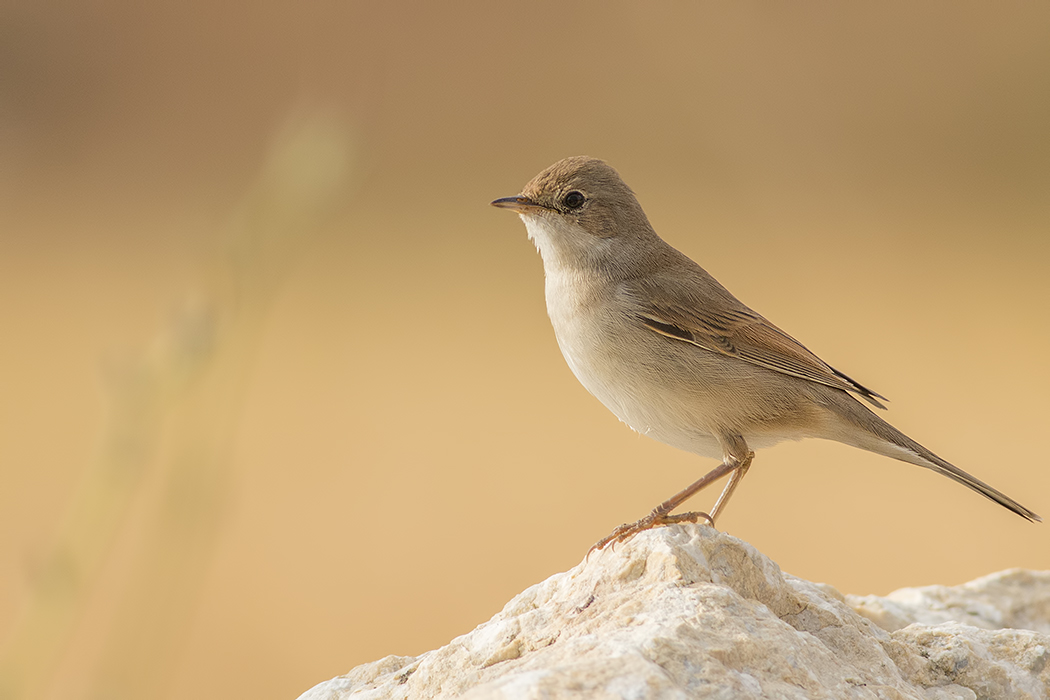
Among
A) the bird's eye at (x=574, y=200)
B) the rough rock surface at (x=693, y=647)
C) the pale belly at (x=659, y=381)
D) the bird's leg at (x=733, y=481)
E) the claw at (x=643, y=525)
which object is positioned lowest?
the rough rock surface at (x=693, y=647)

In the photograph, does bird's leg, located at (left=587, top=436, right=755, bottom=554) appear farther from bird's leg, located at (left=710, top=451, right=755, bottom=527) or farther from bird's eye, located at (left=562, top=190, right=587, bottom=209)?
bird's eye, located at (left=562, top=190, right=587, bottom=209)

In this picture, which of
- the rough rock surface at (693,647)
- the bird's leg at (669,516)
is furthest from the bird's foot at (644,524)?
the rough rock surface at (693,647)

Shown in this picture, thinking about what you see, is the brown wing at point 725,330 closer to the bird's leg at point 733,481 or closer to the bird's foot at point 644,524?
the bird's leg at point 733,481

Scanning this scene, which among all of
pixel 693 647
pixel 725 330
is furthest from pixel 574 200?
pixel 693 647

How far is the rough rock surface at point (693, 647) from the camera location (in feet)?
4.67

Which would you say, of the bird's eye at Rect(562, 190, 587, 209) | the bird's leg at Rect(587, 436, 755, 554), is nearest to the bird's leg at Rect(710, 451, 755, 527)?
the bird's leg at Rect(587, 436, 755, 554)

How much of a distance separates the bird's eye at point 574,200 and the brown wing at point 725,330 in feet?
1.17

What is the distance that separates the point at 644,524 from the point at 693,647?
0.84 m

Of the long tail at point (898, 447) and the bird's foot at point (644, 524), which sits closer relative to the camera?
the bird's foot at point (644, 524)

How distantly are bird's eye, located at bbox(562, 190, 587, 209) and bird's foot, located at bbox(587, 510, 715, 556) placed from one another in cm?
116

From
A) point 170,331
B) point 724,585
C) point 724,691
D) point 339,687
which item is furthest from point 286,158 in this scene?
point 339,687

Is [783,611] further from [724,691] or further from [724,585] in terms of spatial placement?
[724,691]

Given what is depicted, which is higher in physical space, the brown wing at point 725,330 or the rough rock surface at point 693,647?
the brown wing at point 725,330

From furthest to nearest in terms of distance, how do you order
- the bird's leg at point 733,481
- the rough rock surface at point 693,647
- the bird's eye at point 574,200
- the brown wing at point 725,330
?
the bird's eye at point 574,200, the brown wing at point 725,330, the bird's leg at point 733,481, the rough rock surface at point 693,647
